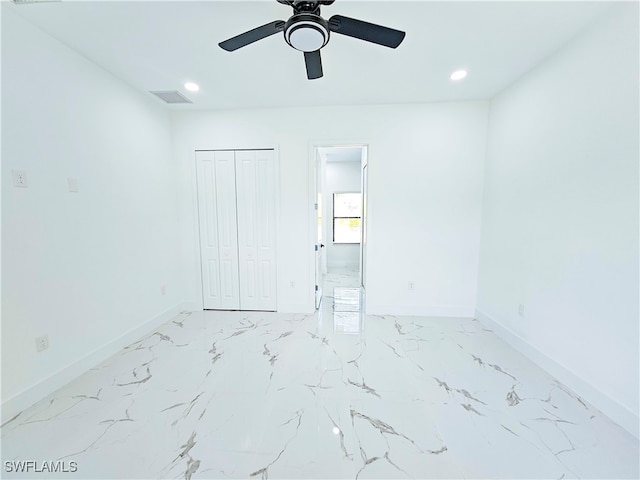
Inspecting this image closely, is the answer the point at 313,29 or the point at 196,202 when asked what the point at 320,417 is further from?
the point at 196,202

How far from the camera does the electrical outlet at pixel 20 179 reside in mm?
1705

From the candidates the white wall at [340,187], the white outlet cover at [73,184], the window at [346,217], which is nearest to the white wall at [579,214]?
the white wall at [340,187]

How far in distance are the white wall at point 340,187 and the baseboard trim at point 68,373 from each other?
432 cm

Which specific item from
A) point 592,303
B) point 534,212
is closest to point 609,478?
point 592,303

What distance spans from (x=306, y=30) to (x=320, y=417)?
2387 millimetres

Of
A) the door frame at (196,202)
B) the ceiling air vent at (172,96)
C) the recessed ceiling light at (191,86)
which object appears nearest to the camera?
the recessed ceiling light at (191,86)

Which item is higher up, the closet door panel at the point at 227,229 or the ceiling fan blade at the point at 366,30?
the ceiling fan blade at the point at 366,30

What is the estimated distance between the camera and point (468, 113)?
118 inches

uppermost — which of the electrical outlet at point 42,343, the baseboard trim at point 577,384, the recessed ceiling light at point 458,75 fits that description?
the recessed ceiling light at point 458,75

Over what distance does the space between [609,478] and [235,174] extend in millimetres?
3897

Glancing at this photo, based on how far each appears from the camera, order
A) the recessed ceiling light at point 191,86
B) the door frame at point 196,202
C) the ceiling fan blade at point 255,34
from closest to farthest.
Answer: the ceiling fan blade at point 255,34
the recessed ceiling light at point 191,86
the door frame at point 196,202

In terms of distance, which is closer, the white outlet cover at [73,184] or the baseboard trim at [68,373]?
the baseboard trim at [68,373]

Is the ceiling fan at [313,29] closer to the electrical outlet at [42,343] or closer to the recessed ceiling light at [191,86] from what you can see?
the recessed ceiling light at [191,86]

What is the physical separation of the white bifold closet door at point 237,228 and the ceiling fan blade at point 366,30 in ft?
6.25
